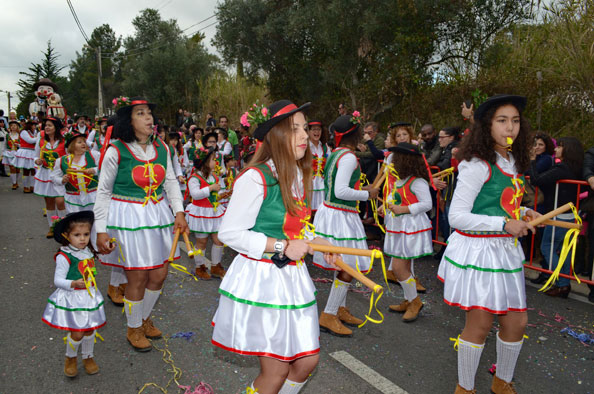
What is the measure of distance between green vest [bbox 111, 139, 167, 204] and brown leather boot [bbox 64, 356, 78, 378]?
1.39 m

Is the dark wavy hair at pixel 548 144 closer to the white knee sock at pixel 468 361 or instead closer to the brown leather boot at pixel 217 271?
the white knee sock at pixel 468 361

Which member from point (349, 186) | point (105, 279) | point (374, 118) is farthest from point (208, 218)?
point (374, 118)

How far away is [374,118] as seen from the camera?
1616cm

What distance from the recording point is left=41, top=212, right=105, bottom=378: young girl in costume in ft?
12.2

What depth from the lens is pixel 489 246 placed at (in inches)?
129

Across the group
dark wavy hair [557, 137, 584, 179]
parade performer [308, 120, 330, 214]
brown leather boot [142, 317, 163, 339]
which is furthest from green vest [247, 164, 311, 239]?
parade performer [308, 120, 330, 214]

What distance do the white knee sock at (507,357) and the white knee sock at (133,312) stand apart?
120 inches

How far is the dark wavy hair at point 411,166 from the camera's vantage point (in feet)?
17.0

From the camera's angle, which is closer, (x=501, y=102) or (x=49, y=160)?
Answer: (x=501, y=102)

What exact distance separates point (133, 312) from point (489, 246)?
10.2 feet

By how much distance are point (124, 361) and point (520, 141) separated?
3717mm

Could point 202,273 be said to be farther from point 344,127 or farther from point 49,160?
point 49,160

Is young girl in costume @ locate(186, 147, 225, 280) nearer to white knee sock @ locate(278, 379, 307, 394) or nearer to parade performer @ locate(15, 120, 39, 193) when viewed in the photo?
white knee sock @ locate(278, 379, 307, 394)

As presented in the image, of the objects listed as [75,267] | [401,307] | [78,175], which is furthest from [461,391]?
[78,175]
